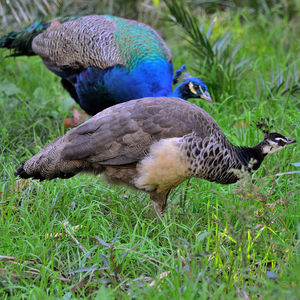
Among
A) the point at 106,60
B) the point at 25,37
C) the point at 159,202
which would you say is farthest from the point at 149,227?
the point at 25,37

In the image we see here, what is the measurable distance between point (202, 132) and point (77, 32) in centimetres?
Answer: 215

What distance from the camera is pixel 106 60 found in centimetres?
472

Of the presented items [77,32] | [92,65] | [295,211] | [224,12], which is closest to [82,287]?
[295,211]

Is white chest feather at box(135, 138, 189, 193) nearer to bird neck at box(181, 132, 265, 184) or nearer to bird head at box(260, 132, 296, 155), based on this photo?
bird neck at box(181, 132, 265, 184)

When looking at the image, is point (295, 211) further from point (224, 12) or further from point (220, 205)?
point (224, 12)

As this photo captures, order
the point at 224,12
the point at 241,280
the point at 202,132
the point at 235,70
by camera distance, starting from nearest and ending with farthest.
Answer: the point at 241,280 < the point at 202,132 < the point at 235,70 < the point at 224,12

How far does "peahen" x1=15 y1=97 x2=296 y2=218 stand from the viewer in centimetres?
328

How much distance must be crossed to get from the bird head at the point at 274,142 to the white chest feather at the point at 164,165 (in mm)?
646

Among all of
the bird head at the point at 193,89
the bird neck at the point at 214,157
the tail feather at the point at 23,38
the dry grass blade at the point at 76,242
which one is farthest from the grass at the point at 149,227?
the tail feather at the point at 23,38

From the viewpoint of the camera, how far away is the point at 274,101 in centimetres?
494

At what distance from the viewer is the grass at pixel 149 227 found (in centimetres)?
263

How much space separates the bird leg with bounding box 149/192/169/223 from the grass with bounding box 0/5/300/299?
2.6 inches

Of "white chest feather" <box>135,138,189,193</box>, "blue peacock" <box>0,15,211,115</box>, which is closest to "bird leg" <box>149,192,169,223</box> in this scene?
"white chest feather" <box>135,138,189,193</box>

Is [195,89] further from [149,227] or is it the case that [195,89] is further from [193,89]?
[149,227]
